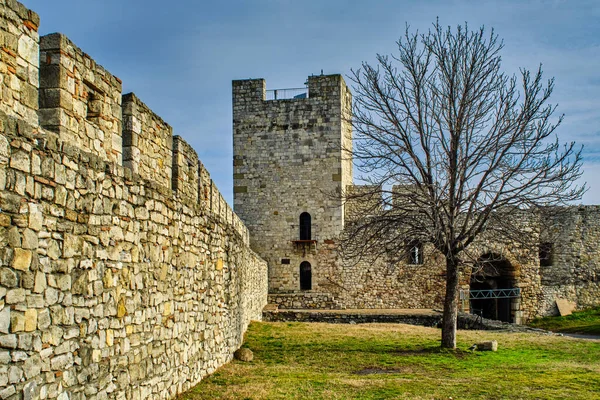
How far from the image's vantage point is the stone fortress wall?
13.7 feet

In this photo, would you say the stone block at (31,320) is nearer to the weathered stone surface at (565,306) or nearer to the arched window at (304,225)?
the arched window at (304,225)

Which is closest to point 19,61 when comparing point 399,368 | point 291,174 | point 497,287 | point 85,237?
point 85,237

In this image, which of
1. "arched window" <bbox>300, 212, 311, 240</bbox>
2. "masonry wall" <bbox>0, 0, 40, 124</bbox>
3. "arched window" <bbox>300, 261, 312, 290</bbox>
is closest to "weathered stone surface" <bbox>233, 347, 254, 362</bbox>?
"masonry wall" <bbox>0, 0, 40, 124</bbox>

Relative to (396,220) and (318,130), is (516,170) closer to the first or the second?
(396,220)

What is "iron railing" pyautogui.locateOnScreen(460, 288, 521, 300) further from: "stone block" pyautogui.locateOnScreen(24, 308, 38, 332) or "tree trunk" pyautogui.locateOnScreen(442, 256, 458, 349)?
"stone block" pyautogui.locateOnScreen(24, 308, 38, 332)

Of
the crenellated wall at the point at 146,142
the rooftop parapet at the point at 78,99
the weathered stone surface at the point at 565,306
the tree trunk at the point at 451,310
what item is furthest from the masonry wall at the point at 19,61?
the weathered stone surface at the point at 565,306

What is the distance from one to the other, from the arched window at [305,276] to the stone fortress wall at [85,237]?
15.9m

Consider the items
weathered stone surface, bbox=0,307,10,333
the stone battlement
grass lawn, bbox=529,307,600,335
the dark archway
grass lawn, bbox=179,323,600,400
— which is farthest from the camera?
the dark archway

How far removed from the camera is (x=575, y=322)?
25047 millimetres

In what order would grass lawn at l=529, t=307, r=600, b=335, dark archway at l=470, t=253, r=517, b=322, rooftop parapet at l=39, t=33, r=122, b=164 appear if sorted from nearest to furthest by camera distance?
rooftop parapet at l=39, t=33, r=122, b=164, grass lawn at l=529, t=307, r=600, b=335, dark archway at l=470, t=253, r=517, b=322

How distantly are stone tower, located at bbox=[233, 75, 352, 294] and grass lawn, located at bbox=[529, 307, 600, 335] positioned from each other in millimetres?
9291

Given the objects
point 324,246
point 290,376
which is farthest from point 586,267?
point 290,376

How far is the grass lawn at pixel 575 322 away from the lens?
22314mm

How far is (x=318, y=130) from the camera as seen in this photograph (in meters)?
24.3
